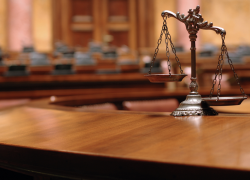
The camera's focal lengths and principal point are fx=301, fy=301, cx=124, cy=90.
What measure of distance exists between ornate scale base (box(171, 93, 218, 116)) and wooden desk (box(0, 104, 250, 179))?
18 millimetres

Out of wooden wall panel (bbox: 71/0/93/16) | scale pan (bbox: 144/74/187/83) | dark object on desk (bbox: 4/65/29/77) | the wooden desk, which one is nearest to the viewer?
the wooden desk

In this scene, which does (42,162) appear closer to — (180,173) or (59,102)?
(180,173)

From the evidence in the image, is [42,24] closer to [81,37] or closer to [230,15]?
[81,37]

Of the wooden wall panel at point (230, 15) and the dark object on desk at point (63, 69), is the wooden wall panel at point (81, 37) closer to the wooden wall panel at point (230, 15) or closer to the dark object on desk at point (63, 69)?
the wooden wall panel at point (230, 15)

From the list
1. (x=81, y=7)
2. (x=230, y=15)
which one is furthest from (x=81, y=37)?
(x=230, y=15)

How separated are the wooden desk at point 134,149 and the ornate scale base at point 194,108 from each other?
0.02 meters

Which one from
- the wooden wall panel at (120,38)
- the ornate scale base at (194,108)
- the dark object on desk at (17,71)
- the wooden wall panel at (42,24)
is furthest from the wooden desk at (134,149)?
the wooden wall panel at (42,24)

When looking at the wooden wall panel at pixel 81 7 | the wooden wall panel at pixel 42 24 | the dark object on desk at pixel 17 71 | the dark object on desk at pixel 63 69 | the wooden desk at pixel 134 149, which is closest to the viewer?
the wooden desk at pixel 134 149

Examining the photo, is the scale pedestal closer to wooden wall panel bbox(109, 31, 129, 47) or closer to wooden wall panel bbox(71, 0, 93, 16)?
wooden wall panel bbox(109, 31, 129, 47)

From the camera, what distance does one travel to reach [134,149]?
0.29 metres

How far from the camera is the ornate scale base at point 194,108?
1.58 ft

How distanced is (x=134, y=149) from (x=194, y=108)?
220mm

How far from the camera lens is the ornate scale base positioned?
48 centimetres

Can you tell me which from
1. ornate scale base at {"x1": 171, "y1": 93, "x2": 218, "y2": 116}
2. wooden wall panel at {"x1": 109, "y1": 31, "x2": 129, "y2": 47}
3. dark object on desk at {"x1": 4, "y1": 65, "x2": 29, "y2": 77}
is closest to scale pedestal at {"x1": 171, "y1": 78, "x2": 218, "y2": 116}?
ornate scale base at {"x1": 171, "y1": 93, "x2": 218, "y2": 116}
